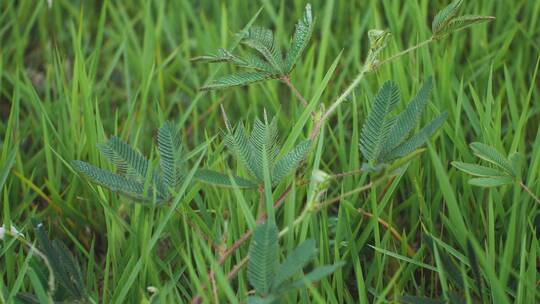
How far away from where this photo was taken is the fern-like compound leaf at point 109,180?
1236 mm

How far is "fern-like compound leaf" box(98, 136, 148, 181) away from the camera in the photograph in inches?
50.3

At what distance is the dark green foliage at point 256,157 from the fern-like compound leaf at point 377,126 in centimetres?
10

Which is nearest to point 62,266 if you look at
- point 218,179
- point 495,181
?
point 218,179

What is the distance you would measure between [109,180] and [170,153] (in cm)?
11

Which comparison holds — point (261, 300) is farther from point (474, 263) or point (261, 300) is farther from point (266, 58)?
point (266, 58)

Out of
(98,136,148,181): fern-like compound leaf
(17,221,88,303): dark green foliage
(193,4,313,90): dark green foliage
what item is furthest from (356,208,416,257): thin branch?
(17,221,88,303): dark green foliage

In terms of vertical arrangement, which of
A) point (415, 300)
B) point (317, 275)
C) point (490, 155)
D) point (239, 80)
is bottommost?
point (415, 300)

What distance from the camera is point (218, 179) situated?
127cm

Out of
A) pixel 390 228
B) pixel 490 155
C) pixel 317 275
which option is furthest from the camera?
pixel 390 228

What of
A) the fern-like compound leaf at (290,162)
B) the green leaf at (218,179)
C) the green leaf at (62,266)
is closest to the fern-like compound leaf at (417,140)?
the fern-like compound leaf at (290,162)

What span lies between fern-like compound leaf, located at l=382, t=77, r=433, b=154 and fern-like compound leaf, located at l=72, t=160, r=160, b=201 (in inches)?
15.9

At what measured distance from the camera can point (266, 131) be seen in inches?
50.5

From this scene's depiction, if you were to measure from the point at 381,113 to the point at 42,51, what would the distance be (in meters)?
1.43

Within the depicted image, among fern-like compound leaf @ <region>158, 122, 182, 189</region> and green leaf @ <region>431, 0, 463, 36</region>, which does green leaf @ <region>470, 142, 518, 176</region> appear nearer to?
green leaf @ <region>431, 0, 463, 36</region>
